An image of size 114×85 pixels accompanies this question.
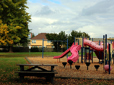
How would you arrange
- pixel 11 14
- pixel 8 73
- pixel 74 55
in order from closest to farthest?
pixel 8 73 < pixel 74 55 < pixel 11 14

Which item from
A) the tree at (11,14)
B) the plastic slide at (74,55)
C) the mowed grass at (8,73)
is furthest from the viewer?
the tree at (11,14)

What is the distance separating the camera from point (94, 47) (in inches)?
711

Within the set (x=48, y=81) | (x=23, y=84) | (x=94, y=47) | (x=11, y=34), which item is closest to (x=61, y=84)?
(x=48, y=81)

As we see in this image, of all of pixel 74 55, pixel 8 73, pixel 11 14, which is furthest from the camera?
pixel 11 14

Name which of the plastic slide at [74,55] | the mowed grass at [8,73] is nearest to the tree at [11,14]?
the plastic slide at [74,55]

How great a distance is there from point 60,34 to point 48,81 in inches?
→ 1940

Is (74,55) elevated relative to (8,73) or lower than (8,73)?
elevated

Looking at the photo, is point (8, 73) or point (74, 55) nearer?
point (8, 73)

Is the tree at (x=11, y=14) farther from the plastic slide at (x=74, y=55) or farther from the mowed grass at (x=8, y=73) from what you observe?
the mowed grass at (x=8, y=73)

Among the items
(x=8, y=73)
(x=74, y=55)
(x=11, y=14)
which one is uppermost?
(x=11, y=14)

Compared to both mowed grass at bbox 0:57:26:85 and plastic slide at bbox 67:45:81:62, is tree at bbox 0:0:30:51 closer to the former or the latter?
plastic slide at bbox 67:45:81:62

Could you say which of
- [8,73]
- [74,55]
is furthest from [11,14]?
[8,73]

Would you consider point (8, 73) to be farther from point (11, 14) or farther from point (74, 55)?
point (11, 14)

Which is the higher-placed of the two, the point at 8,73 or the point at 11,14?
the point at 11,14
